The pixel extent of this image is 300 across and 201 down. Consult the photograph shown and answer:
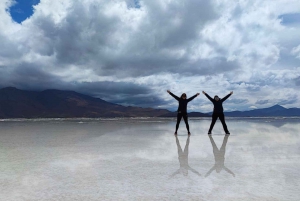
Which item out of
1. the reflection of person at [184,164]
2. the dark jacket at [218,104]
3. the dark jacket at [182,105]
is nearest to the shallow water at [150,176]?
the reflection of person at [184,164]

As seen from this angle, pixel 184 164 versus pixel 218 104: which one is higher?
pixel 218 104

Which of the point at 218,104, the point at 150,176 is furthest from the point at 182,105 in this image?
the point at 150,176

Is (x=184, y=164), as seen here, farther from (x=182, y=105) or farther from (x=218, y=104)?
(x=218, y=104)

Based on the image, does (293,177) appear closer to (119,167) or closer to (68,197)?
(119,167)

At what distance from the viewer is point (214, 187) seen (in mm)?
3928

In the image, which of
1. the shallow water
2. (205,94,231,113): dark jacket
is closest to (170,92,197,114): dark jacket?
(205,94,231,113): dark jacket

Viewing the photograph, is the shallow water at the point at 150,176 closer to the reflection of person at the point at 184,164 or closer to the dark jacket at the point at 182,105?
the reflection of person at the point at 184,164

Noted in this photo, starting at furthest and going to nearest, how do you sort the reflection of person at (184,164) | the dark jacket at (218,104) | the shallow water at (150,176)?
the dark jacket at (218,104), the reflection of person at (184,164), the shallow water at (150,176)

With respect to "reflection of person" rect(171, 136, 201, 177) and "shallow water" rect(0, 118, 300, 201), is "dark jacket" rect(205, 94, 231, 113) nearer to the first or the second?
"shallow water" rect(0, 118, 300, 201)

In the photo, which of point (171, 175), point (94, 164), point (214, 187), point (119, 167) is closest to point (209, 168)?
point (171, 175)

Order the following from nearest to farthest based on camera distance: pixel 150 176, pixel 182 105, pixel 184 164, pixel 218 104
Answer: pixel 150 176 → pixel 184 164 → pixel 182 105 → pixel 218 104

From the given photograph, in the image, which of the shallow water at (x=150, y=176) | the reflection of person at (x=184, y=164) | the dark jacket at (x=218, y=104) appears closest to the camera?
the shallow water at (x=150, y=176)

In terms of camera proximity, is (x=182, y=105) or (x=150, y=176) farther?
(x=182, y=105)

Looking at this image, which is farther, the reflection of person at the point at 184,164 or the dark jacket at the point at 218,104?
the dark jacket at the point at 218,104
